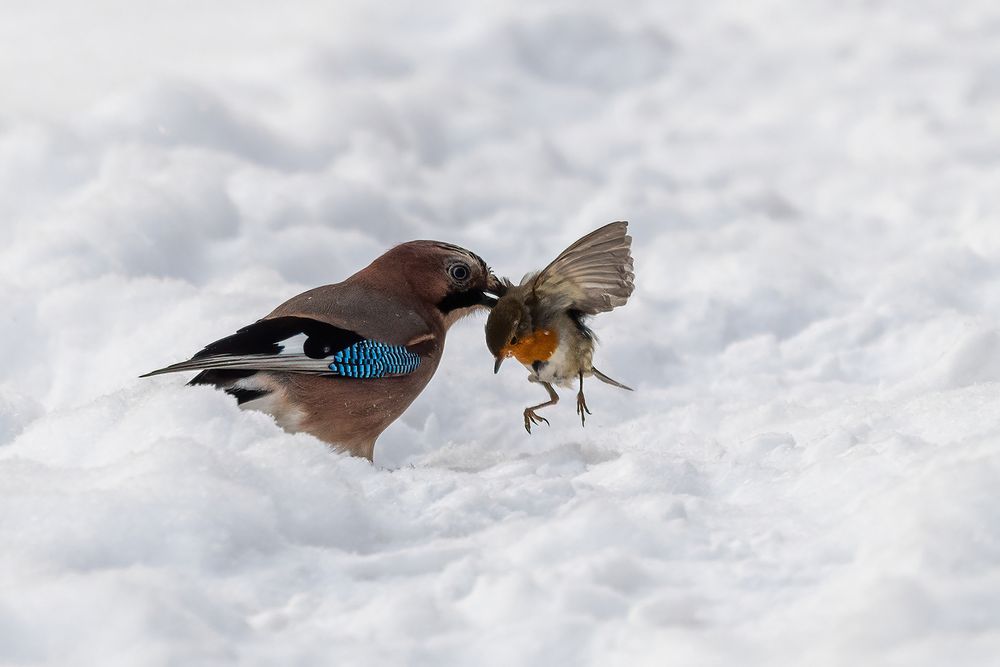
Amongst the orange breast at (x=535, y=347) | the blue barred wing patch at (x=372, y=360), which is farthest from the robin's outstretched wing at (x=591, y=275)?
the blue barred wing patch at (x=372, y=360)

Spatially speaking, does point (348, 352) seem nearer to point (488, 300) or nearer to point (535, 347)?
point (535, 347)

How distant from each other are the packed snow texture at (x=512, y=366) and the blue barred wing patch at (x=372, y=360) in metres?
0.36

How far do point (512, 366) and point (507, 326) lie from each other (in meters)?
1.53

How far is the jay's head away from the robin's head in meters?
0.36

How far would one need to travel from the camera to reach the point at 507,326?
404 centimetres

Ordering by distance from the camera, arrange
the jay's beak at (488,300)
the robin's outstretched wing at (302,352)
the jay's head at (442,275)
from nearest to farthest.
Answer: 1. the robin's outstretched wing at (302,352)
2. the jay's head at (442,275)
3. the jay's beak at (488,300)

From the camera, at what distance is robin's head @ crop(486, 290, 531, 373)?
405cm

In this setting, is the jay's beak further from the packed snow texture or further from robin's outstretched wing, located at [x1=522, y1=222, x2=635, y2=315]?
the packed snow texture

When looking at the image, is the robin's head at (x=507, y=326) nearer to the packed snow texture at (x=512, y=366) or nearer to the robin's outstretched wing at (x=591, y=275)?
the robin's outstretched wing at (x=591, y=275)

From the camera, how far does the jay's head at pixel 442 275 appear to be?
4387 millimetres

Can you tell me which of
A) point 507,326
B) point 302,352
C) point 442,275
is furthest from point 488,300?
point 302,352

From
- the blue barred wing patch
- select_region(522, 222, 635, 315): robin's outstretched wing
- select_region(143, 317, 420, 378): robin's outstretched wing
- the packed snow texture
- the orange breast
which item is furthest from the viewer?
the orange breast

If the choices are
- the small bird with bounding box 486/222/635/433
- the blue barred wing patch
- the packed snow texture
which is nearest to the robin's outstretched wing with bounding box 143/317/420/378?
the blue barred wing patch

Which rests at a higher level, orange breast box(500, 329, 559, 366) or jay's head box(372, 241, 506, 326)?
jay's head box(372, 241, 506, 326)
